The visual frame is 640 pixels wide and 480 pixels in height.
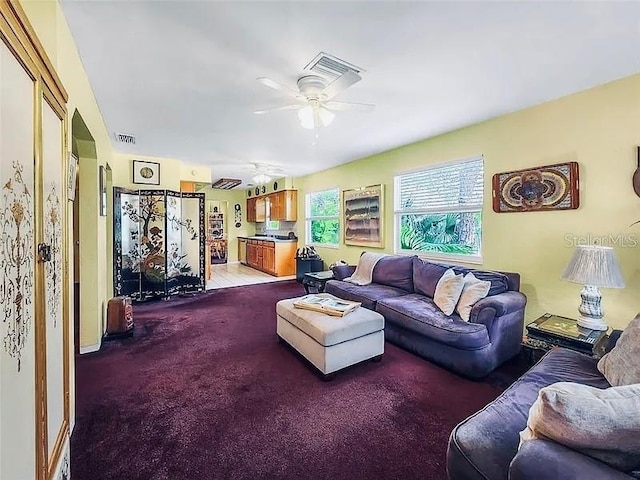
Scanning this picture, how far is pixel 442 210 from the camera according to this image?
4.09 meters

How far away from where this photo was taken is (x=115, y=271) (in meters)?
4.54

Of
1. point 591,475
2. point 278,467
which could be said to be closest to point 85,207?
point 278,467

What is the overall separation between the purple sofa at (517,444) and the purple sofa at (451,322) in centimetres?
59

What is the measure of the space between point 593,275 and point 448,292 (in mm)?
1091

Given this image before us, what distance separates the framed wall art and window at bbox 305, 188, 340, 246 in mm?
3275

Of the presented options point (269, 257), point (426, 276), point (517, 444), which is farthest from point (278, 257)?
point (517, 444)

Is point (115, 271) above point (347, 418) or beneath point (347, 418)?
above

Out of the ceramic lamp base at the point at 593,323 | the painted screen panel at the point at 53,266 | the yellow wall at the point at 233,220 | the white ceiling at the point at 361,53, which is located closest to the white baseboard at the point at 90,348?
the painted screen panel at the point at 53,266

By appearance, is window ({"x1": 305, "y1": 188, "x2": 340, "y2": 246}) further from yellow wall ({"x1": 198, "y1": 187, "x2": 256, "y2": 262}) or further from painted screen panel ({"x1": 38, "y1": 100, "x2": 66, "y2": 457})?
painted screen panel ({"x1": 38, "y1": 100, "x2": 66, "y2": 457})

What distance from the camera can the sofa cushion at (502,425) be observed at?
1.15 m

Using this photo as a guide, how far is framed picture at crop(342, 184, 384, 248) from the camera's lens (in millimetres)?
5059

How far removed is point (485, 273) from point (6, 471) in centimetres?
351

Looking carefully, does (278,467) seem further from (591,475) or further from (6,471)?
(591,475)

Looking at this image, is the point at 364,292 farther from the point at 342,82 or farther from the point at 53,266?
the point at 53,266
